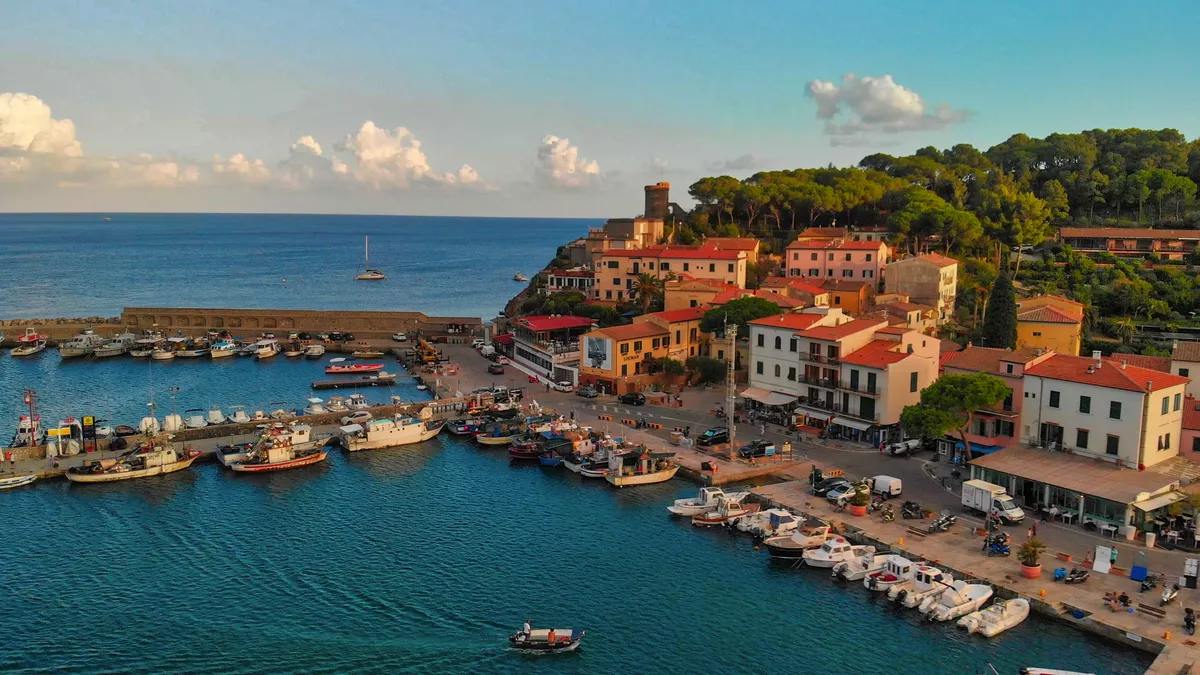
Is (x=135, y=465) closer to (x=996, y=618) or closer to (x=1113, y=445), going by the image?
(x=996, y=618)

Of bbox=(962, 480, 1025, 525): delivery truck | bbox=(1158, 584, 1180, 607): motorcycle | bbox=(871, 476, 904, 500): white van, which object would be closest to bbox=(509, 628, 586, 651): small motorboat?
bbox=(871, 476, 904, 500): white van

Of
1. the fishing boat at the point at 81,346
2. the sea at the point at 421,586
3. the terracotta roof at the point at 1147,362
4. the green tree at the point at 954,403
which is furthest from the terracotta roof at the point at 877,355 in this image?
the fishing boat at the point at 81,346

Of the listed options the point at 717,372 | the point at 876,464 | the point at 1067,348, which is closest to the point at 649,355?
the point at 717,372

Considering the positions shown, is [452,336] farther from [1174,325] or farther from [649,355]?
[1174,325]

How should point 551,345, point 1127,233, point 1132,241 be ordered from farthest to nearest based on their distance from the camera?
point 1127,233, point 1132,241, point 551,345

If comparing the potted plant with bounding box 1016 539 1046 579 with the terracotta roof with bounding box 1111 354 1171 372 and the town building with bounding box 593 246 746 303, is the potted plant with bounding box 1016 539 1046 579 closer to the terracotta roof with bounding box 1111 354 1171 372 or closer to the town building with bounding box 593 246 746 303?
the terracotta roof with bounding box 1111 354 1171 372

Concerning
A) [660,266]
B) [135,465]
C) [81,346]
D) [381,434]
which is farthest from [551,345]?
[81,346]
